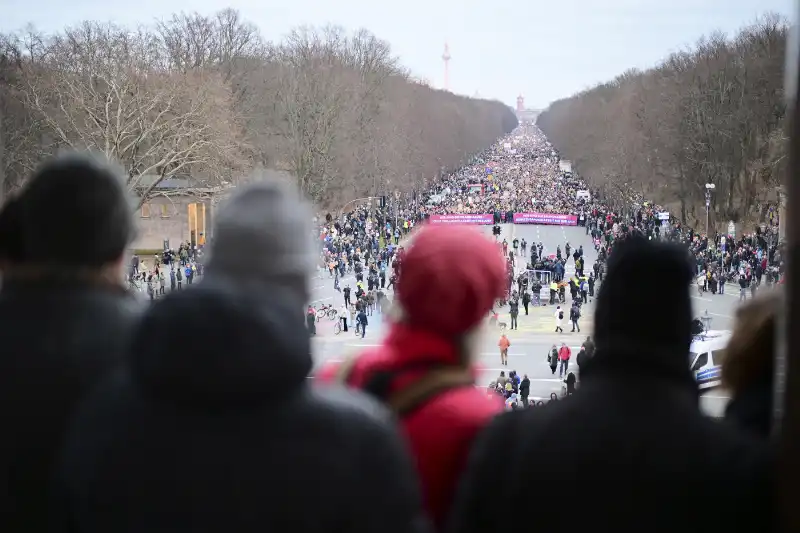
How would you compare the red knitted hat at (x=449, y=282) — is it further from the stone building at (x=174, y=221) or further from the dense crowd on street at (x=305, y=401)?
the stone building at (x=174, y=221)

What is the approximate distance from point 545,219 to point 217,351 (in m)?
39.0

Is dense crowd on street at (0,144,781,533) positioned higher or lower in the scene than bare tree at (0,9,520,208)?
lower

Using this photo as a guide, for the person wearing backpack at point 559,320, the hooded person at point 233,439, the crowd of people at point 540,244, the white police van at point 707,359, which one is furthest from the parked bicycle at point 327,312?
the hooded person at point 233,439

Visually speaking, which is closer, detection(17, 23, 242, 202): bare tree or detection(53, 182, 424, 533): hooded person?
Answer: detection(53, 182, 424, 533): hooded person

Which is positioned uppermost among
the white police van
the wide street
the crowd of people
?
the crowd of people

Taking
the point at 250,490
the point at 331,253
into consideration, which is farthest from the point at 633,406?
the point at 331,253

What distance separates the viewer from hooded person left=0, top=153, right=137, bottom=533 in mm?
1776

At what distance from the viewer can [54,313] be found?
71.8 inches

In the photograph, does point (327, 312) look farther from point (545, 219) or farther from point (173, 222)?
point (545, 219)

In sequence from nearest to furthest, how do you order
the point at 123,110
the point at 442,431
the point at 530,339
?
1. the point at 442,431
2. the point at 123,110
3. the point at 530,339

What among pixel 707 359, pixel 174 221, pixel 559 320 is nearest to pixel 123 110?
pixel 174 221

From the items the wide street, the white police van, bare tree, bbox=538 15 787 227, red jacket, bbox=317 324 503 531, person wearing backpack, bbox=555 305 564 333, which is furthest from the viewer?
bare tree, bbox=538 15 787 227

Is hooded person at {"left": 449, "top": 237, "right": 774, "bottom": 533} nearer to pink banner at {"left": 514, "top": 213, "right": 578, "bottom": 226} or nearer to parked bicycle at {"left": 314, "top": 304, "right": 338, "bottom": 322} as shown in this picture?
parked bicycle at {"left": 314, "top": 304, "right": 338, "bottom": 322}

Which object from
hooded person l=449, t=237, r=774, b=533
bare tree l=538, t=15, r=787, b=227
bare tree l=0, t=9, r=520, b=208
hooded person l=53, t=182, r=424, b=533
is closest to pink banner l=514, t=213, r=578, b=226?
bare tree l=538, t=15, r=787, b=227
